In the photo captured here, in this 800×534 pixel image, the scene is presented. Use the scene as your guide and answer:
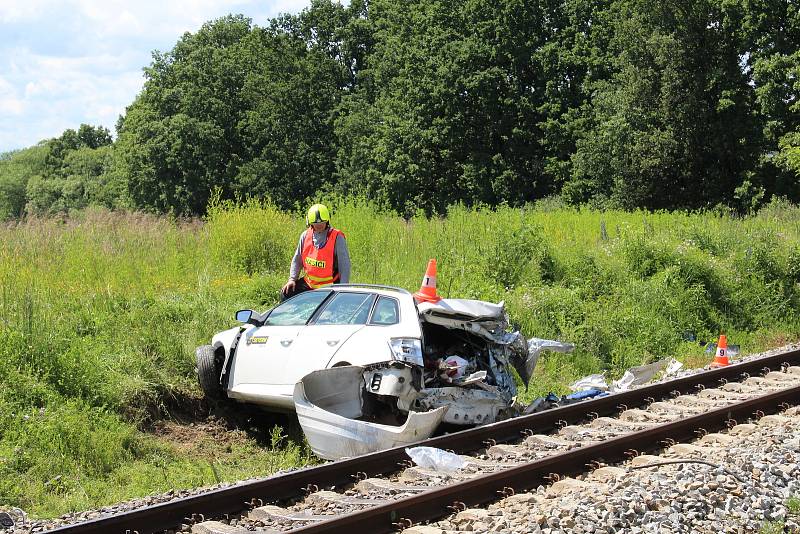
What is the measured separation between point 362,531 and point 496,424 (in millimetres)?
3337

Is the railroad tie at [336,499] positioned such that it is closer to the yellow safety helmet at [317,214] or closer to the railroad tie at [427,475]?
the railroad tie at [427,475]

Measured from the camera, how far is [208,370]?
33.9 ft

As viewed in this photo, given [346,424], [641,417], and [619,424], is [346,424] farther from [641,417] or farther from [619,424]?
[641,417]

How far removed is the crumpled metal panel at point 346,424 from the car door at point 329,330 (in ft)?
1.02

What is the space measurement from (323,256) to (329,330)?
1865mm

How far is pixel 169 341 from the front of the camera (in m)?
11.3

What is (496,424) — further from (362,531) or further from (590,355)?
Result: (590,355)

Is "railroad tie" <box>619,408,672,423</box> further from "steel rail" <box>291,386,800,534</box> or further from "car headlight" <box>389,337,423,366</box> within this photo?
"car headlight" <box>389,337,423,366</box>

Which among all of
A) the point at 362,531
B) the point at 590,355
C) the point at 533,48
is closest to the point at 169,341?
the point at 362,531

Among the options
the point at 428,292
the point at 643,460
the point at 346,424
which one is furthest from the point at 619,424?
the point at 346,424

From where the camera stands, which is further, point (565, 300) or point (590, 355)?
point (565, 300)

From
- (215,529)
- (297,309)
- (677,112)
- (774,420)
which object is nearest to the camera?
(215,529)

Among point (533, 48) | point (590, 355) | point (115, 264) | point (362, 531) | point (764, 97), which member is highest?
point (533, 48)

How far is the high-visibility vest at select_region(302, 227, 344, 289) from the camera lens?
10.8 meters
